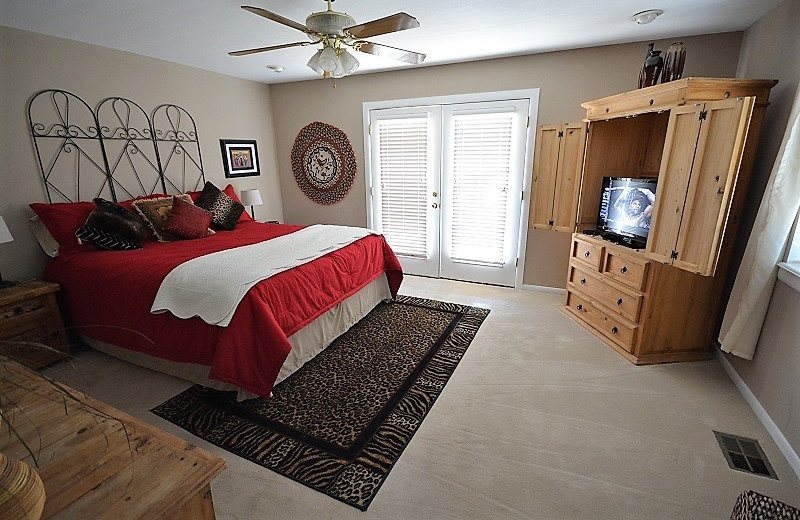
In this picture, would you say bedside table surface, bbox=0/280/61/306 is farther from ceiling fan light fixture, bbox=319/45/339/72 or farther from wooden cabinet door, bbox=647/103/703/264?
wooden cabinet door, bbox=647/103/703/264

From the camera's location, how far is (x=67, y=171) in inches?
126

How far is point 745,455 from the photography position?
192cm

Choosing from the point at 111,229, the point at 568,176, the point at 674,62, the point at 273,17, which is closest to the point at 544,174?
the point at 568,176

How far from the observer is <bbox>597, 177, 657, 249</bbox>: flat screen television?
2822mm

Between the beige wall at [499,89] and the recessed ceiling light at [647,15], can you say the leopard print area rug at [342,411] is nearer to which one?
the beige wall at [499,89]

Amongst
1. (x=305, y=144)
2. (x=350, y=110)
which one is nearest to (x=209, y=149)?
(x=305, y=144)

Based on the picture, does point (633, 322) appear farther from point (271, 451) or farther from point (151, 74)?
point (151, 74)

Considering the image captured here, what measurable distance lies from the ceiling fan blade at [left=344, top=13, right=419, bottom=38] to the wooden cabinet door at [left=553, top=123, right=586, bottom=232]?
2.09 metres

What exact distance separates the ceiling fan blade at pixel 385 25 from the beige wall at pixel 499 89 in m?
1.85

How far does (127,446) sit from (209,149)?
4.10 metres

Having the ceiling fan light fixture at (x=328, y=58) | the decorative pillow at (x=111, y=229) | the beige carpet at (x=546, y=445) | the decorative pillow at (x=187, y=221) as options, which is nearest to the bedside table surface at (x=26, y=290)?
the decorative pillow at (x=111, y=229)

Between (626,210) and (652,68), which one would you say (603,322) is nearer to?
(626,210)

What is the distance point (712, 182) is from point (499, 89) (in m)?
2.30

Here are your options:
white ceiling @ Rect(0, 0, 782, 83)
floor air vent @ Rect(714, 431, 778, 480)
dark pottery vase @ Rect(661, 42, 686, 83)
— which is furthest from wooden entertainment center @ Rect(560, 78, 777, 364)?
floor air vent @ Rect(714, 431, 778, 480)
